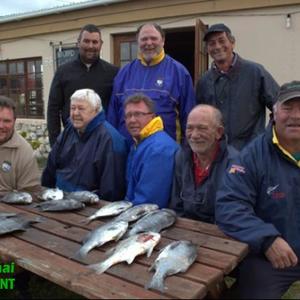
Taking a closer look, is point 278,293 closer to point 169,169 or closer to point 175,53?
point 169,169

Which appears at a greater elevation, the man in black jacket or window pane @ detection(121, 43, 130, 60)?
window pane @ detection(121, 43, 130, 60)

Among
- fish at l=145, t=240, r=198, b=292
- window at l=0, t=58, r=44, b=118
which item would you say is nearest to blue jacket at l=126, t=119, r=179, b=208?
fish at l=145, t=240, r=198, b=292

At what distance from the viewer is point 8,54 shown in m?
11.5

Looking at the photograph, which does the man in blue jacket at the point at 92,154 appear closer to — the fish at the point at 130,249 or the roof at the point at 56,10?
the fish at the point at 130,249

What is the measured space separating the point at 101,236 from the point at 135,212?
0.49 metres

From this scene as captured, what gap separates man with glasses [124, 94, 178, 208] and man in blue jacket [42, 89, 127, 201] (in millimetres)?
162

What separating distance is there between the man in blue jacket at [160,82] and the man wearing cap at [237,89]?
34 centimetres

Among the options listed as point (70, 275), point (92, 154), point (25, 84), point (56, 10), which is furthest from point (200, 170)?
point (25, 84)

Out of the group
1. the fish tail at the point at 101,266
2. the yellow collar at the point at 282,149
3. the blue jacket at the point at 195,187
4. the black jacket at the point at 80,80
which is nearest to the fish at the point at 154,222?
the blue jacket at the point at 195,187

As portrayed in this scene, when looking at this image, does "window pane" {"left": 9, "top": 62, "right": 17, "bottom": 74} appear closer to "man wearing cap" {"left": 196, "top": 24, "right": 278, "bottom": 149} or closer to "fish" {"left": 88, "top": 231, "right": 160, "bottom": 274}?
"man wearing cap" {"left": 196, "top": 24, "right": 278, "bottom": 149}

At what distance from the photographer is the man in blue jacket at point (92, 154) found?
408 centimetres

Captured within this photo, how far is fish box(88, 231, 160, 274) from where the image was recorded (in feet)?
7.92

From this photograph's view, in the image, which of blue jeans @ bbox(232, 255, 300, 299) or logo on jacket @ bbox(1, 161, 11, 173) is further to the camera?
logo on jacket @ bbox(1, 161, 11, 173)

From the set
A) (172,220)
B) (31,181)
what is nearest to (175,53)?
(31,181)
